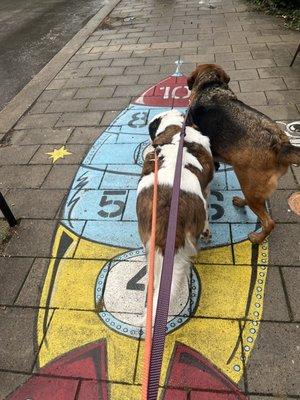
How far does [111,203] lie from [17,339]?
187cm

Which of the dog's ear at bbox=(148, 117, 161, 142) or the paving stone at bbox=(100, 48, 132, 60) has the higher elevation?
the dog's ear at bbox=(148, 117, 161, 142)

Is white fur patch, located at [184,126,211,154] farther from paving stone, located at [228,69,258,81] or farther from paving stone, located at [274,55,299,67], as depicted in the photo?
paving stone, located at [274,55,299,67]

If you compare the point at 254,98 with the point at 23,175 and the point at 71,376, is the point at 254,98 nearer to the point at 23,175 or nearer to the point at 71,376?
the point at 23,175

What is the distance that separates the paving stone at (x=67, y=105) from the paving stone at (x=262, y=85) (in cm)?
299

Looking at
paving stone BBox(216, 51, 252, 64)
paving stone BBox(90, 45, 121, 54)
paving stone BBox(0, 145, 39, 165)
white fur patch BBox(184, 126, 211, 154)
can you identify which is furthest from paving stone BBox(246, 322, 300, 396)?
paving stone BBox(90, 45, 121, 54)

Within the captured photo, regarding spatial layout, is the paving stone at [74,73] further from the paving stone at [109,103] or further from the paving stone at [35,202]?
the paving stone at [35,202]

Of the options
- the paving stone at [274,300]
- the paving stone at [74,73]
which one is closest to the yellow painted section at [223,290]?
the paving stone at [274,300]

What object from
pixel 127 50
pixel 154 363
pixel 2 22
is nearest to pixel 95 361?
pixel 154 363

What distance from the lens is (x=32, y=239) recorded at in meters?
4.10

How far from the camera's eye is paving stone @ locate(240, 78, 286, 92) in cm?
647

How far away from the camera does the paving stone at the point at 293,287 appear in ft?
10.3

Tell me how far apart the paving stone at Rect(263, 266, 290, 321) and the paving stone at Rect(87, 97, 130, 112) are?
4206mm

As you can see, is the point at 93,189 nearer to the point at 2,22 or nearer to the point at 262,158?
the point at 262,158

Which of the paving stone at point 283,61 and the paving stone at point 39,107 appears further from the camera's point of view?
the paving stone at point 283,61
